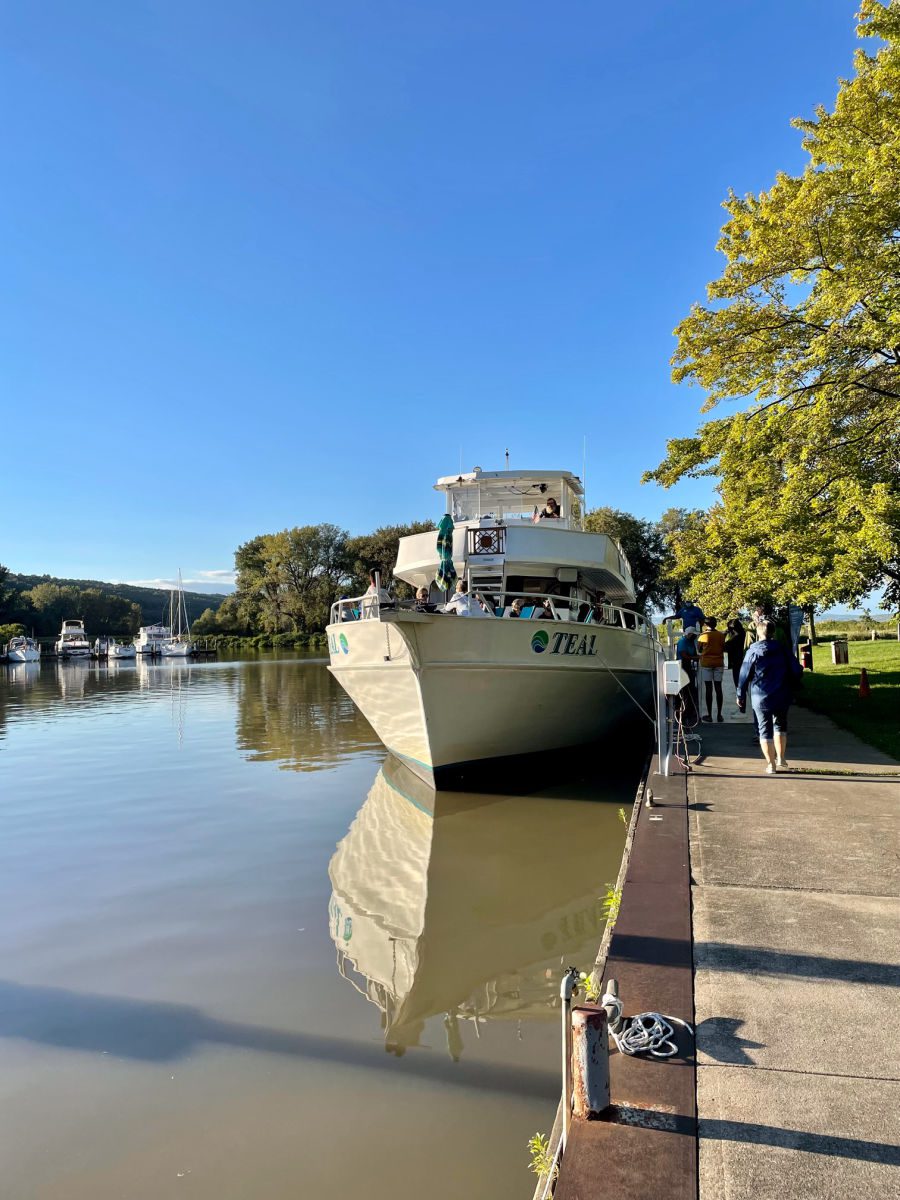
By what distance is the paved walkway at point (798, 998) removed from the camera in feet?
8.00

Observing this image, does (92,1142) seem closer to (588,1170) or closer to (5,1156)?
(5,1156)

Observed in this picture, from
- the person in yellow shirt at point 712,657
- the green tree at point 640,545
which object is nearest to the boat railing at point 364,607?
the person in yellow shirt at point 712,657

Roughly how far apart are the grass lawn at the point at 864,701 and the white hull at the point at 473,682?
13.2ft

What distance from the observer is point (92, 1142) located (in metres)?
3.71

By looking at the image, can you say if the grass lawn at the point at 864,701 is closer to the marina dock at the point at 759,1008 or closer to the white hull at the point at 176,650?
the marina dock at the point at 759,1008

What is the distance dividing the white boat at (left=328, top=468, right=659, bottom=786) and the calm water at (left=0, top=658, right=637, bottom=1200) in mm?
987

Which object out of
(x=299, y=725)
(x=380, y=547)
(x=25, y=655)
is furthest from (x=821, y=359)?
(x=25, y=655)

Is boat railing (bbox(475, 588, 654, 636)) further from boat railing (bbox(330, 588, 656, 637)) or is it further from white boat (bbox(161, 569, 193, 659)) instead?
white boat (bbox(161, 569, 193, 659))

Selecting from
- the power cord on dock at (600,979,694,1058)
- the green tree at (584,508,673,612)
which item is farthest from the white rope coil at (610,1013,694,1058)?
the green tree at (584,508,673,612)

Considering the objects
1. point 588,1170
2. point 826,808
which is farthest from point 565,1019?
point 826,808

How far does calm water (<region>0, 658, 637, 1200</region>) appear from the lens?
11.8 feet

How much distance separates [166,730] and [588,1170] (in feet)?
64.2

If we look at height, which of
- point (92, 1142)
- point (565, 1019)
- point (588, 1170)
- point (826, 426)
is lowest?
point (92, 1142)

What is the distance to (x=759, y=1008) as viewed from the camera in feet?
11.1
